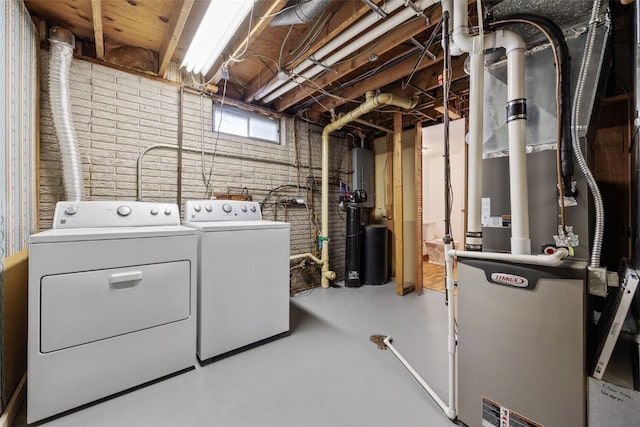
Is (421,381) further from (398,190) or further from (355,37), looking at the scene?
(355,37)

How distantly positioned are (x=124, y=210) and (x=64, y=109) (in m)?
0.95

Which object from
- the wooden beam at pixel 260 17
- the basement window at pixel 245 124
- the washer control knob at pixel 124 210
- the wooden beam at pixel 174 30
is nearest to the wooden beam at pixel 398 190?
the basement window at pixel 245 124

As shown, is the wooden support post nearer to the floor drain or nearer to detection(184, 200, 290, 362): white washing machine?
the floor drain

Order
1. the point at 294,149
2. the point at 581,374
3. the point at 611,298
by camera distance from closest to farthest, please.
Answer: the point at 581,374 → the point at 611,298 → the point at 294,149

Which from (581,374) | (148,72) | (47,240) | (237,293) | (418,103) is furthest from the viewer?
(418,103)

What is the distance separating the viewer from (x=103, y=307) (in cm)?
144

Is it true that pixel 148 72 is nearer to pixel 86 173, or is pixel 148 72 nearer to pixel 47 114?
pixel 47 114

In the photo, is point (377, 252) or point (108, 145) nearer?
point (108, 145)

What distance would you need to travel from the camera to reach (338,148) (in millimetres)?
4051

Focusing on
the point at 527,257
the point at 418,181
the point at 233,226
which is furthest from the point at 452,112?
the point at 233,226

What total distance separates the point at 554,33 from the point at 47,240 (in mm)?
2677

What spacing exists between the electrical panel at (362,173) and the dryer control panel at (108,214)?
263cm

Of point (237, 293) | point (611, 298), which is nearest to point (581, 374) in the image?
point (611, 298)

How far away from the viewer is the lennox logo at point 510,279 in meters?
1.08
